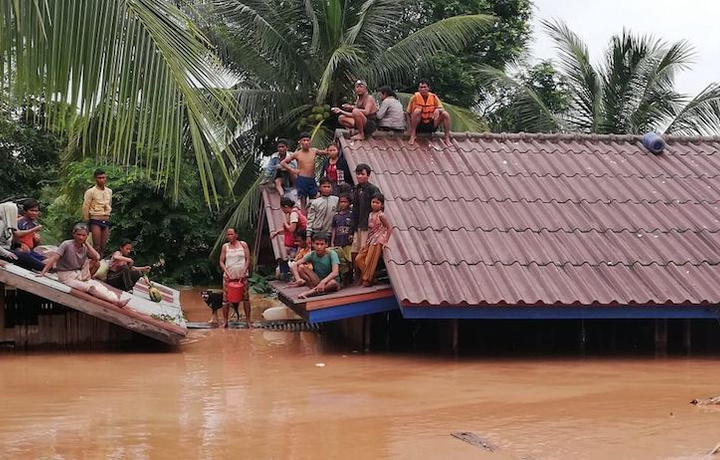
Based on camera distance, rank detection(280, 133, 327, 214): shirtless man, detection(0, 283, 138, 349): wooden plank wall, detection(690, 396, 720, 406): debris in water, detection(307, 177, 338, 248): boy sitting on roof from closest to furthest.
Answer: detection(690, 396, 720, 406): debris in water, detection(0, 283, 138, 349): wooden plank wall, detection(307, 177, 338, 248): boy sitting on roof, detection(280, 133, 327, 214): shirtless man

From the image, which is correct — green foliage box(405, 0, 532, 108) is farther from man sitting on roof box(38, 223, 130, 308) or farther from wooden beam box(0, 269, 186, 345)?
man sitting on roof box(38, 223, 130, 308)

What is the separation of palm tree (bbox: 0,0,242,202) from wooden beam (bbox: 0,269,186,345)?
6360mm

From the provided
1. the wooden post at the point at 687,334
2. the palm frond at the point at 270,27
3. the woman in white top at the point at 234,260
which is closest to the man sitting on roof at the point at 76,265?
the woman in white top at the point at 234,260

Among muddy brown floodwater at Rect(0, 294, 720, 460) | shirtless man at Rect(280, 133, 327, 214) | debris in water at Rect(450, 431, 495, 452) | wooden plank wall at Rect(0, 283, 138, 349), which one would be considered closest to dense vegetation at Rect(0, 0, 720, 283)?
shirtless man at Rect(280, 133, 327, 214)

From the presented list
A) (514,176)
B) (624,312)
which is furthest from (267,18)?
(624,312)

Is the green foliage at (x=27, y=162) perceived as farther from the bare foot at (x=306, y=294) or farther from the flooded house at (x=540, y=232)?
the bare foot at (x=306, y=294)

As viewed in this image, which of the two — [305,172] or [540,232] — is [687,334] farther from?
[305,172]

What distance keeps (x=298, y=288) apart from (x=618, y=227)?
13.8 ft

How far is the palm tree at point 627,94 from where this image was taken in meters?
21.4

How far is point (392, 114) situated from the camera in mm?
13930

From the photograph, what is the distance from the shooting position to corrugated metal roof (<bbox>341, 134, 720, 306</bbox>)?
10.7 meters

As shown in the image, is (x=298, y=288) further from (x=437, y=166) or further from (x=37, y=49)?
(x=37, y=49)

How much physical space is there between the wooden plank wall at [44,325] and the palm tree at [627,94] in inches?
513

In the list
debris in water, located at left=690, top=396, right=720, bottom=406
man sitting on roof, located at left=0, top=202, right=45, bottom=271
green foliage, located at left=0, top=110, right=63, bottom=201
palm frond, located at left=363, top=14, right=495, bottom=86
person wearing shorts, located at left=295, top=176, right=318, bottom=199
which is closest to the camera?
debris in water, located at left=690, top=396, right=720, bottom=406
